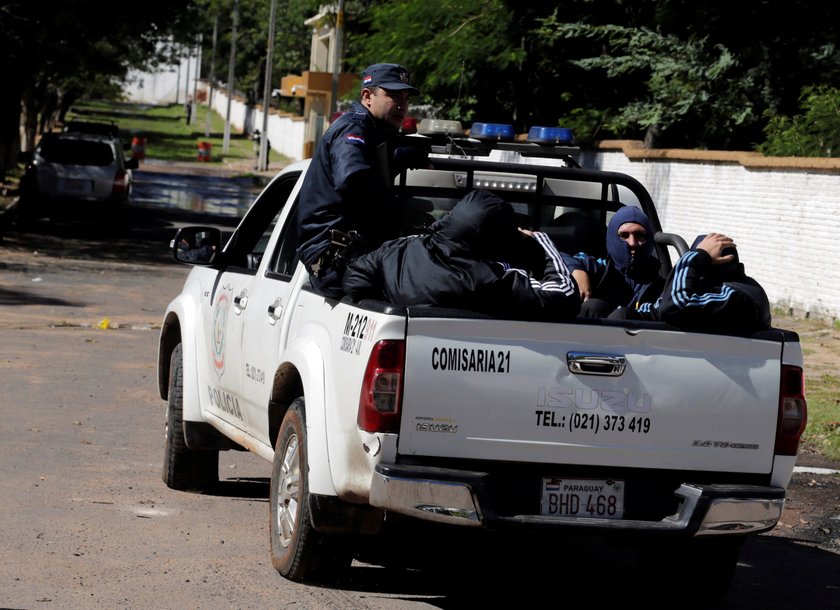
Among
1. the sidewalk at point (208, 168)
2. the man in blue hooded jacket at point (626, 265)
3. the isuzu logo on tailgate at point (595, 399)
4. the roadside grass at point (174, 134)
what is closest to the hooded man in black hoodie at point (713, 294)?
the isuzu logo on tailgate at point (595, 399)

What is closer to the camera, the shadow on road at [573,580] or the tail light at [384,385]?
the tail light at [384,385]

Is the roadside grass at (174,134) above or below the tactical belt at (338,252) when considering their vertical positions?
below

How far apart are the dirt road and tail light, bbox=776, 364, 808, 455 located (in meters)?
1.02

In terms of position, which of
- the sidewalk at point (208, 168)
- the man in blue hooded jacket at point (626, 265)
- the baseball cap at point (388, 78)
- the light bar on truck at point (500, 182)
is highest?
the baseball cap at point (388, 78)

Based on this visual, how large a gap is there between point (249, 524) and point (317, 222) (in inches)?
69.7

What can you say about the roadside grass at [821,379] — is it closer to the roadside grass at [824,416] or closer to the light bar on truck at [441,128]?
the roadside grass at [824,416]

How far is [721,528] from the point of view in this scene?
17.2 ft

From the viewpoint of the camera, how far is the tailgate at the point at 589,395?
5.01 meters

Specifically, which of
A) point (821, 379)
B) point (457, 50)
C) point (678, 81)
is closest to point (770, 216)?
point (821, 379)

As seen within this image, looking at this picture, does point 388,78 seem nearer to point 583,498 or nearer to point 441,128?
point 441,128

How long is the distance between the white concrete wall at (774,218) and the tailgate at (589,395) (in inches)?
475

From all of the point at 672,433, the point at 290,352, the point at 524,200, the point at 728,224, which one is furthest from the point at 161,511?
the point at 728,224

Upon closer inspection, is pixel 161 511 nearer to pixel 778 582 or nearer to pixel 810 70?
pixel 778 582

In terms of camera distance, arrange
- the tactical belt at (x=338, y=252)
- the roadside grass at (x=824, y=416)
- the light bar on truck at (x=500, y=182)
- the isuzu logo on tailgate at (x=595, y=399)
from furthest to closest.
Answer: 1. the roadside grass at (x=824, y=416)
2. the light bar on truck at (x=500, y=182)
3. the tactical belt at (x=338, y=252)
4. the isuzu logo on tailgate at (x=595, y=399)
